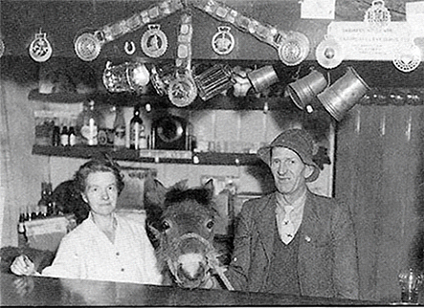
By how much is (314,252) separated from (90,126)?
878mm

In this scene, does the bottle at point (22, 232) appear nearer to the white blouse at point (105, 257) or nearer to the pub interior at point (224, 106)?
the pub interior at point (224, 106)

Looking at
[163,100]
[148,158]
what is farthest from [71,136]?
[163,100]

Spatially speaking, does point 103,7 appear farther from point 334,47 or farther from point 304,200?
point 304,200

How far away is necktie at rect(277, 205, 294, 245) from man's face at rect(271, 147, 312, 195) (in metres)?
0.04

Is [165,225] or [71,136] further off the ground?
[71,136]

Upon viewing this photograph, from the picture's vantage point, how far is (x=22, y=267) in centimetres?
147

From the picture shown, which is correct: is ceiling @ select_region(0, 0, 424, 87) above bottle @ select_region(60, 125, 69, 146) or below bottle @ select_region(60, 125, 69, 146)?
above

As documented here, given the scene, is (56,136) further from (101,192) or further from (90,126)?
(101,192)

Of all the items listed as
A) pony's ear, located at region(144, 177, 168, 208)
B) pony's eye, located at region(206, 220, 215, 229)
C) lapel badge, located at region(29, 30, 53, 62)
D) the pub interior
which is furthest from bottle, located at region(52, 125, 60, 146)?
pony's eye, located at region(206, 220, 215, 229)

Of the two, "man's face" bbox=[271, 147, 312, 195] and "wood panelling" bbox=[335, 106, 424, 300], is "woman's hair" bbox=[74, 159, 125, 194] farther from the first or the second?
"wood panelling" bbox=[335, 106, 424, 300]

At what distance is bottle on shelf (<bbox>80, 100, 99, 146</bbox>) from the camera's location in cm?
223

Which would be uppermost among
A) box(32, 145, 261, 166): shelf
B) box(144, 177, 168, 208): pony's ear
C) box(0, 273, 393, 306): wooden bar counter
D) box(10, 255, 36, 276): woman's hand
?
box(32, 145, 261, 166): shelf

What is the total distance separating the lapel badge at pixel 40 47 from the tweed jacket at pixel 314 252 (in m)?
0.48

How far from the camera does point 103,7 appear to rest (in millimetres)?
1495
